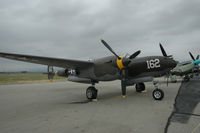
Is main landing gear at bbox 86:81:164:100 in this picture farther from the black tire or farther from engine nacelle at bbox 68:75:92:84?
engine nacelle at bbox 68:75:92:84

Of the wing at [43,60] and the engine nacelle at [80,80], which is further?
the engine nacelle at [80,80]

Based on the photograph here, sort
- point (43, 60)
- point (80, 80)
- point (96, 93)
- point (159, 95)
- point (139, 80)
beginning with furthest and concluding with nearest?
1. point (80, 80)
2. point (96, 93)
3. point (139, 80)
4. point (43, 60)
5. point (159, 95)

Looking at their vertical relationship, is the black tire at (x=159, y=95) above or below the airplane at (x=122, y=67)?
below

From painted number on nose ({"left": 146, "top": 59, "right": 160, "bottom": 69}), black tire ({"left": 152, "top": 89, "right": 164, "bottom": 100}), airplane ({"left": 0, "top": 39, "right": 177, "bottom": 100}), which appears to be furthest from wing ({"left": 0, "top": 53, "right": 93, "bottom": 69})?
black tire ({"left": 152, "top": 89, "right": 164, "bottom": 100})

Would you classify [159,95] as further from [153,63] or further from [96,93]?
[96,93]

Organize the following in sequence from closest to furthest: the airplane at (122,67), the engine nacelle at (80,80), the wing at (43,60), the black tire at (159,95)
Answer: the wing at (43,60) → the black tire at (159,95) → the airplane at (122,67) → the engine nacelle at (80,80)

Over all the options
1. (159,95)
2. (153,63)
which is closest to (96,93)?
(159,95)

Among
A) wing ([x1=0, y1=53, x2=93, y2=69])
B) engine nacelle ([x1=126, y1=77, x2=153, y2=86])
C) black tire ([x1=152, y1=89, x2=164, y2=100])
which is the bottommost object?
black tire ([x1=152, y1=89, x2=164, y2=100])

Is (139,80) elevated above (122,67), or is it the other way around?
(122,67)

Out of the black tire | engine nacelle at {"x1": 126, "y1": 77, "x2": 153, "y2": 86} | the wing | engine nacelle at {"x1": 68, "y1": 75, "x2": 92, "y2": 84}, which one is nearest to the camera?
the wing

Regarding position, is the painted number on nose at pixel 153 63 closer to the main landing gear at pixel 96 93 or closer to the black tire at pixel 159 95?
the main landing gear at pixel 96 93

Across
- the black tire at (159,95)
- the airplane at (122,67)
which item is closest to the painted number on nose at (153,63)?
the airplane at (122,67)

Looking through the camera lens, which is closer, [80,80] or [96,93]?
[96,93]

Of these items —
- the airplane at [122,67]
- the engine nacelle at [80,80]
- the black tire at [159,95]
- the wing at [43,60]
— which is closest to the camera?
the wing at [43,60]
